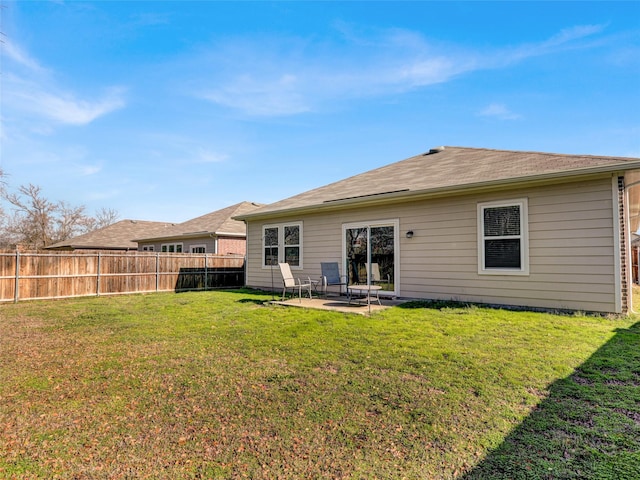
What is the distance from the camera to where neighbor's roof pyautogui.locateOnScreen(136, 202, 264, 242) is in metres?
18.8

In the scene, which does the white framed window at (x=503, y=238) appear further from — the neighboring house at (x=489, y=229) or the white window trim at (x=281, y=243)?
the white window trim at (x=281, y=243)

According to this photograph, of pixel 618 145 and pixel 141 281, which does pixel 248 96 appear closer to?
pixel 141 281

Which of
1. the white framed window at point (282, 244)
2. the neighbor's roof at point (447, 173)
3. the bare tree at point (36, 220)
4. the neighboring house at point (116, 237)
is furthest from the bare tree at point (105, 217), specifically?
the white framed window at point (282, 244)

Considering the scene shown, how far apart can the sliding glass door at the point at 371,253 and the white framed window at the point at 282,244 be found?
6.63 feet

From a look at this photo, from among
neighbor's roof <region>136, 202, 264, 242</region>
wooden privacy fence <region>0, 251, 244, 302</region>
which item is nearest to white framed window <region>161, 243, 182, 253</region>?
neighbor's roof <region>136, 202, 264, 242</region>

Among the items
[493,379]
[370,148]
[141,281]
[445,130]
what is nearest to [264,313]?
[493,379]

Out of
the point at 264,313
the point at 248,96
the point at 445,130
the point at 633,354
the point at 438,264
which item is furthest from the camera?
the point at 445,130

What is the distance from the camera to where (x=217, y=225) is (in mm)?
19266

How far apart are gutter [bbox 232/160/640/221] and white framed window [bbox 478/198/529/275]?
1.63 feet

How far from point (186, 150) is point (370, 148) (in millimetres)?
8136

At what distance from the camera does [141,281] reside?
504 inches

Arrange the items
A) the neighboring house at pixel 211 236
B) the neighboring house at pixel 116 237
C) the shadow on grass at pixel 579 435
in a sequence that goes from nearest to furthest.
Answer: the shadow on grass at pixel 579 435 → the neighboring house at pixel 211 236 → the neighboring house at pixel 116 237

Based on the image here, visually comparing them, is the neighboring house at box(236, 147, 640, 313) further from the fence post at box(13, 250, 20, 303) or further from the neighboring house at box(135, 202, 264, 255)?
the neighboring house at box(135, 202, 264, 255)

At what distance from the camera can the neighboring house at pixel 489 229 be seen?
20.7 feet
